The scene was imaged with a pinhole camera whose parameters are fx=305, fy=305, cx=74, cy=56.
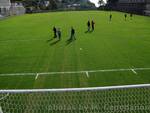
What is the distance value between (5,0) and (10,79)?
101 metres

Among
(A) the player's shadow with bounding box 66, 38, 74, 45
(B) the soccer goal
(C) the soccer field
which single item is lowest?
(C) the soccer field

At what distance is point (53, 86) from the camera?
18.6 m

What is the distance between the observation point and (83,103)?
13133 millimetres

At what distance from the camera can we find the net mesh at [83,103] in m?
12.7

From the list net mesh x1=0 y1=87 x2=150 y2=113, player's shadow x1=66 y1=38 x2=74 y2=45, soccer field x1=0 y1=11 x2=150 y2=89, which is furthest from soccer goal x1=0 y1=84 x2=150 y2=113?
player's shadow x1=66 y1=38 x2=74 y2=45

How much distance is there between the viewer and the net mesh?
12703 mm

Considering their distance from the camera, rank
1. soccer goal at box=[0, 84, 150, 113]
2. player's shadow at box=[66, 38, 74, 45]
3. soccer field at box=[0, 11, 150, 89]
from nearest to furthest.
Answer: soccer goal at box=[0, 84, 150, 113] → soccer field at box=[0, 11, 150, 89] → player's shadow at box=[66, 38, 74, 45]

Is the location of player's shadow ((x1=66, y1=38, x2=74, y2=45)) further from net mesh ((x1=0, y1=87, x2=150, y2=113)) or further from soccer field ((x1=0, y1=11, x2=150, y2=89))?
net mesh ((x1=0, y1=87, x2=150, y2=113))

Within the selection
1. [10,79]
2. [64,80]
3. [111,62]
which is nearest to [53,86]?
[64,80]

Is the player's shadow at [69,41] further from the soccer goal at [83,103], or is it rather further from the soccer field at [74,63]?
the soccer goal at [83,103]

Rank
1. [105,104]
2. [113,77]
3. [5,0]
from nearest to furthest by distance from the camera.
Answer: [105,104] → [113,77] → [5,0]

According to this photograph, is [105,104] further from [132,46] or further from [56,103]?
[132,46]

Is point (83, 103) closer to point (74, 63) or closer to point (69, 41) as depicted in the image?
point (74, 63)

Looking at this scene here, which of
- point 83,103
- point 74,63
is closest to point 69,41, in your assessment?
point 74,63
